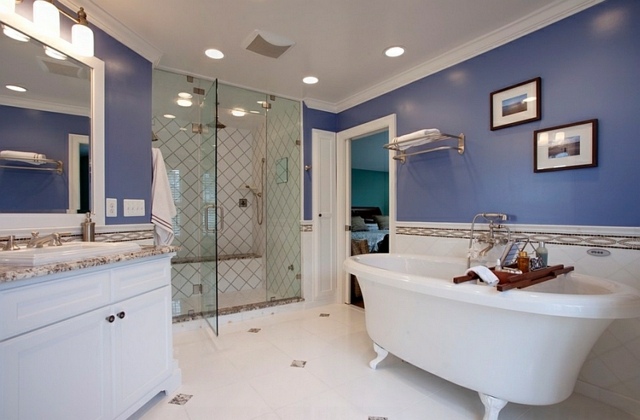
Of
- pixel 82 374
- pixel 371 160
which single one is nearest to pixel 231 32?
pixel 82 374

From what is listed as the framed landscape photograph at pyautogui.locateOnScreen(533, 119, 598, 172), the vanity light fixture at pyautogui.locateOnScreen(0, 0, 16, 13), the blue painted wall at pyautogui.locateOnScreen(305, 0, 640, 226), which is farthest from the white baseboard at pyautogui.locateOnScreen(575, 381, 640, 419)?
the vanity light fixture at pyautogui.locateOnScreen(0, 0, 16, 13)

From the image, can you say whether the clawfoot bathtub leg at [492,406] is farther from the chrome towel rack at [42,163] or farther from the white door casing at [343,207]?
the chrome towel rack at [42,163]

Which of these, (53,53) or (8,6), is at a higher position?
(8,6)

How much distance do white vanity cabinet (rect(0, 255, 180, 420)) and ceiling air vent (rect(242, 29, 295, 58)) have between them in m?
1.68

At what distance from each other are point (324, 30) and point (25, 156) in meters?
1.97

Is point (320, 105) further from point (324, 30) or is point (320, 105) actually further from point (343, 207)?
point (324, 30)

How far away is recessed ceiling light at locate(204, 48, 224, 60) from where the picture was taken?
252 cm

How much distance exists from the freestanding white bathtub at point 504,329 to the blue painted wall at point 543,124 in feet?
1.75

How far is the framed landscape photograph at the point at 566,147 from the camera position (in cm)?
186

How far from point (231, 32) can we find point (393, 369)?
267 centimetres

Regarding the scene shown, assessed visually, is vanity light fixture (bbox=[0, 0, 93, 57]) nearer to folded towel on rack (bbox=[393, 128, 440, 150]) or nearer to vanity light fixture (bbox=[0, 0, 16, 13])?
vanity light fixture (bbox=[0, 0, 16, 13])

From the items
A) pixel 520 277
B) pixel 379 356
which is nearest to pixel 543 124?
pixel 520 277

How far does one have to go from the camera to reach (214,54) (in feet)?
8.46

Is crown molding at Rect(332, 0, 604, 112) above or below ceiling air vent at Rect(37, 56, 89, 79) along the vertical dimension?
above
